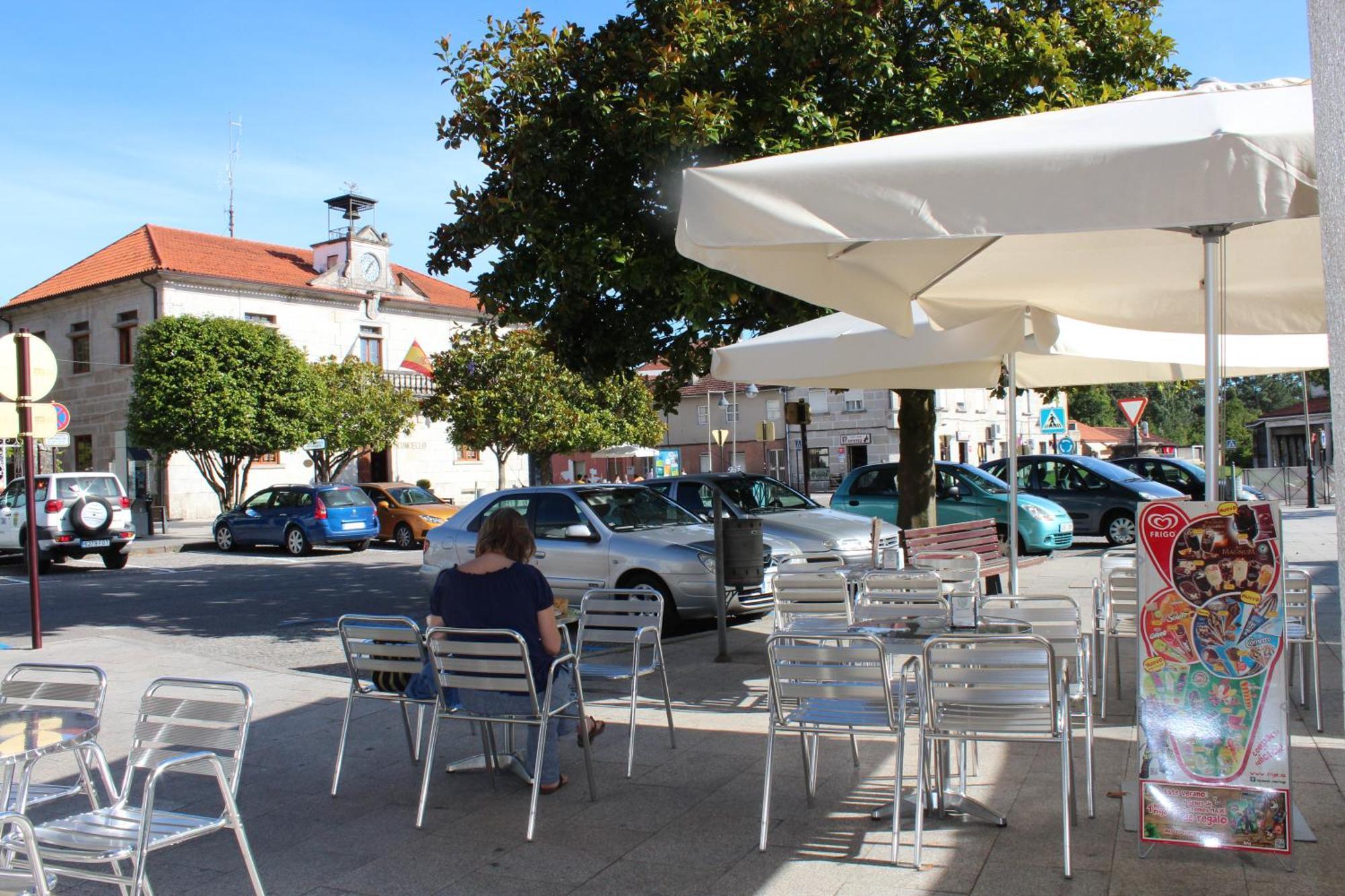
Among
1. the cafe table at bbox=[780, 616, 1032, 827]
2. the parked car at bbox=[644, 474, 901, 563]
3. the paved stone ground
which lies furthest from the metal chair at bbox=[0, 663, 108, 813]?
the parked car at bbox=[644, 474, 901, 563]

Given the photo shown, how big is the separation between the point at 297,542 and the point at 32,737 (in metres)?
19.9

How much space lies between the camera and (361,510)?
23.4 meters

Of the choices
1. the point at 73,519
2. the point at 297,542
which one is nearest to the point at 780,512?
the point at 297,542

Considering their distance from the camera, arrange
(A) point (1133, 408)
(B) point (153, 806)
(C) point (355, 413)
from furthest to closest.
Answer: (C) point (355, 413)
(A) point (1133, 408)
(B) point (153, 806)

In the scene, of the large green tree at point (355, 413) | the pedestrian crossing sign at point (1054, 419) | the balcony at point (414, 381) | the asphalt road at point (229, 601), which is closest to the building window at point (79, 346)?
the large green tree at point (355, 413)

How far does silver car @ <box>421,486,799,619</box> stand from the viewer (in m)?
10.3

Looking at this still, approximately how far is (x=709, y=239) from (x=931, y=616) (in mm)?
2718

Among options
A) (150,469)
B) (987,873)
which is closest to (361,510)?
(150,469)

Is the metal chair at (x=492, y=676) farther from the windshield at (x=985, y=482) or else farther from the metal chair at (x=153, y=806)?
the windshield at (x=985, y=482)

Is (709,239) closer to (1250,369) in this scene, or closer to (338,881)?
(338,881)

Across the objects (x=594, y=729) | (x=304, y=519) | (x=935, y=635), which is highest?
(x=935, y=635)

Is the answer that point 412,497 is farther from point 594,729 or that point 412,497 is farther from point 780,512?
point 594,729

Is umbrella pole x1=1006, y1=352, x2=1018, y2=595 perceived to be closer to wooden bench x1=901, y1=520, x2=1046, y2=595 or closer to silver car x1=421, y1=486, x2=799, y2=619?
wooden bench x1=901, y1=520, x2=1046, y2=595

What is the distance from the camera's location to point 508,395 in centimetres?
3231
